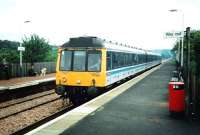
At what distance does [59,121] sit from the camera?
944 centimetres

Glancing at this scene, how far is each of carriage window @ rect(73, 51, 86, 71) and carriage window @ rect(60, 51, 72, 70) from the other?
262 millimetres

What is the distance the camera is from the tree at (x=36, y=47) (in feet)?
152

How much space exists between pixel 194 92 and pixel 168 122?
1.23 m

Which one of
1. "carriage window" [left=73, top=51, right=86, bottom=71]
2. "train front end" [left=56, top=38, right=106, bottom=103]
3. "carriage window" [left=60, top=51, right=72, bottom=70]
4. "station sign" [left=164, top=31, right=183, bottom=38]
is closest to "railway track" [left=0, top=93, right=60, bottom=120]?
"train front end" [left=56, top=38, right=106, bottom=103]

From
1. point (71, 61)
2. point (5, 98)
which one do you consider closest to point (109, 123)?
point (71, 61)

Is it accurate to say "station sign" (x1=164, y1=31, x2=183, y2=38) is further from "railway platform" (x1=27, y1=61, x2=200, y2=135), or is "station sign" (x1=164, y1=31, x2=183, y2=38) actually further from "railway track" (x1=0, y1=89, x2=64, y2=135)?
"railway platform" (x1=27, y1=61, x2=200, y2=135)

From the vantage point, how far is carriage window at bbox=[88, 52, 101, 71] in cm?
1542

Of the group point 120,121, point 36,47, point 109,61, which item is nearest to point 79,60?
point 109,61

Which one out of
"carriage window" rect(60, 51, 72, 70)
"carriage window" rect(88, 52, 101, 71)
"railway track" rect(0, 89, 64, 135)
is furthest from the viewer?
"carriage window" rect(60, 51, 72, 70)

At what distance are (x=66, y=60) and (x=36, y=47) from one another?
105 ft

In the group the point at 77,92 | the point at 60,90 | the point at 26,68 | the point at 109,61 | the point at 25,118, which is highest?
the point at 109,61

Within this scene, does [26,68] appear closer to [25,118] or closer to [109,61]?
[109,61]

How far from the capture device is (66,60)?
15797mm

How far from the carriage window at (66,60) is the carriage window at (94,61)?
97 cm
